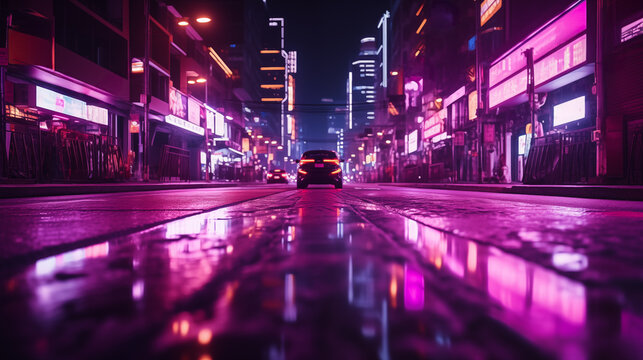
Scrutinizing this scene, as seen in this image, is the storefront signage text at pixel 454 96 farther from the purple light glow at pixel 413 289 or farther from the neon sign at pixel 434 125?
the purple light glow at pixel 413 289

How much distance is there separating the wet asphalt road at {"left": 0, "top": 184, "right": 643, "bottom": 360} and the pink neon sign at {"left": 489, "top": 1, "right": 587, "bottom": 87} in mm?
19823

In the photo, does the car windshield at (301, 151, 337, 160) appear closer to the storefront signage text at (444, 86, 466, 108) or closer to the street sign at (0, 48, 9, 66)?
the street sign at (0, 48, 9, 66)

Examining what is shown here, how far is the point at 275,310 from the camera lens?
120 centimetres

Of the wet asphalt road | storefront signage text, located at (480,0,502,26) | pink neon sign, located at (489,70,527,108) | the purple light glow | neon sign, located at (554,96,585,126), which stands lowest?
the purple light glow

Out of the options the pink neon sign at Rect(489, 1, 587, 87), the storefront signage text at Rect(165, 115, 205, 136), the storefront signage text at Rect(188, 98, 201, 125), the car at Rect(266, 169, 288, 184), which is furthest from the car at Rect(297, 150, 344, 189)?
the car at Rect(266, 169, 288, 184)

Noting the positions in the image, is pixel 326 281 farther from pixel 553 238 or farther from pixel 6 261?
pixel 553 238

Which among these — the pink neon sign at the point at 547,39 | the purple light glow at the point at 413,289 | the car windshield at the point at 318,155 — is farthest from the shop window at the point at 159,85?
the purple light glow at the point at 413,289

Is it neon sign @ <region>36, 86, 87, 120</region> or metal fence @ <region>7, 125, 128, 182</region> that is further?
neon sign @ <region>36, 86, 87, 120</region>

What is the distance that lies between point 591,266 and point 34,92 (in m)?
22.4

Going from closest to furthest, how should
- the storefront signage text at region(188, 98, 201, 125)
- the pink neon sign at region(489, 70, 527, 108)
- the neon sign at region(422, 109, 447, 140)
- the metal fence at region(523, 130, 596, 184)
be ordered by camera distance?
the metal fence at region(523, 130, 596, 184) → the pink neon sign at region(489, 70, 527, 108) → the storefront signage text at region(188, 98, 201, 125) → the neon sign at region(422, 109, 447, 140)

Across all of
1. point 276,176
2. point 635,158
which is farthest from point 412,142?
point 635,158

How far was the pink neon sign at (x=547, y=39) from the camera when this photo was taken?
18.6 meters

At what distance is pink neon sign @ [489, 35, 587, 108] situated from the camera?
725 inches

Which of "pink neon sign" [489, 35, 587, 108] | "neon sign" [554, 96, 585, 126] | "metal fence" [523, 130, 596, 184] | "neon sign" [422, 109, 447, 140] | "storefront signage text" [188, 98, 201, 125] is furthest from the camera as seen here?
"neon sign" [422, 109, 447, 140]
